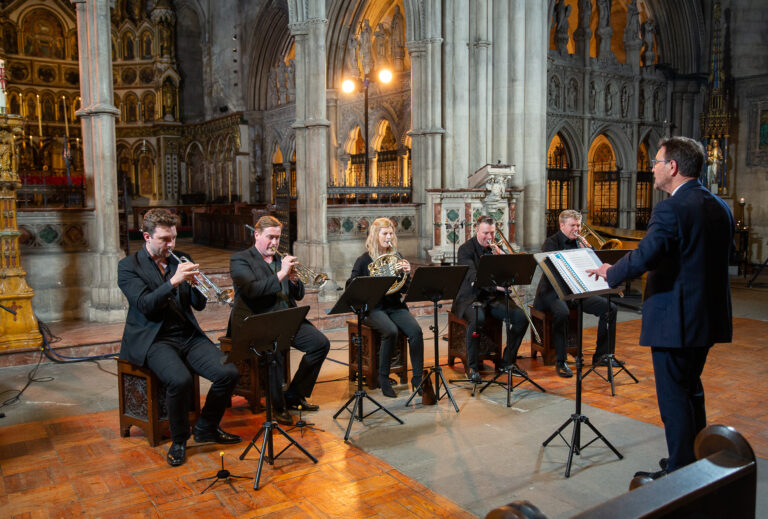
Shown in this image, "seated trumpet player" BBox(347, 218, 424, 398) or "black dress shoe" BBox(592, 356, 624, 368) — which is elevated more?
"seated trumpet player" BBox(347, 218, 424, 398)

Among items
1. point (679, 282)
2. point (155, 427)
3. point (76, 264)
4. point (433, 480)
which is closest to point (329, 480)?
point (433, 480)

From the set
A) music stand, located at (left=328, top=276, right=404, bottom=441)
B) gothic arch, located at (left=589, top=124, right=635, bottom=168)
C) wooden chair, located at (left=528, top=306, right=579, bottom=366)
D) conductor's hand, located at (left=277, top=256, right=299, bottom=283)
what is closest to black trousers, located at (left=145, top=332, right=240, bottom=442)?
conductor's hand, located at (left=277, top=256, right=299, bottom=283)

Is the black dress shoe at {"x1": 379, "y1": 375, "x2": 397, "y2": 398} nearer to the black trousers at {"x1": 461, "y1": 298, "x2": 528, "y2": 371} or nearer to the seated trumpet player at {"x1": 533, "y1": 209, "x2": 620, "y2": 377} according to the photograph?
the black trousers at {"x1": 461, "y1": 298, "x2": 528, "y2": 371}

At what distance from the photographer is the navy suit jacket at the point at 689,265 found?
3.48m

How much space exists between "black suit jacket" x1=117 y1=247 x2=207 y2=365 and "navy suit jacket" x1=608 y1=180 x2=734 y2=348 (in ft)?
10.0

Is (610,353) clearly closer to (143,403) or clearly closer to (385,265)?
(385,265)

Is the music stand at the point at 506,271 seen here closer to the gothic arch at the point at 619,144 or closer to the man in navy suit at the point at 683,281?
the man in navy suit at the point at 683,281

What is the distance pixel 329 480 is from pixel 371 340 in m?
2.05

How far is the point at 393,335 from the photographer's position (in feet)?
19.0

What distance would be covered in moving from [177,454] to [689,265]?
3.41 metres

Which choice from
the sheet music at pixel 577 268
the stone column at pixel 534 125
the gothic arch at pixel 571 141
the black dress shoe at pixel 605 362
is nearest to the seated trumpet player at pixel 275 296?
the sheet music at pixel 577 268

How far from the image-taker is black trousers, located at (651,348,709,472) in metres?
3.57

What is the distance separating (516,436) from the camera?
15.8ft

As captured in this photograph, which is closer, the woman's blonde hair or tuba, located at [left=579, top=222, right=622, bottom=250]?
the woman's blonde hair
